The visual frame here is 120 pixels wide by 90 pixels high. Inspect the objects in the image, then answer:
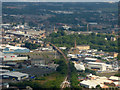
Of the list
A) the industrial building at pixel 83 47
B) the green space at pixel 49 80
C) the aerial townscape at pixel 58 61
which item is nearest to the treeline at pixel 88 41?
the aerial townscape at pixel 58 61

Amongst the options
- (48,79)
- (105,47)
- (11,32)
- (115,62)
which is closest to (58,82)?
(48,79)

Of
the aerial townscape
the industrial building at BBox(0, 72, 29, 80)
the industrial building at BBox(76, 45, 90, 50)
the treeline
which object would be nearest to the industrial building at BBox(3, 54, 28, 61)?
the aerial townscape

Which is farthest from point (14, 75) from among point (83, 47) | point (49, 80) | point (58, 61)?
point (83, 47)

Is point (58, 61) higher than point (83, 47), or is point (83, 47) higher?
point (58, 61)

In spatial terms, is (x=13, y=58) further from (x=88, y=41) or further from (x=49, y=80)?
(x=88, y=41)

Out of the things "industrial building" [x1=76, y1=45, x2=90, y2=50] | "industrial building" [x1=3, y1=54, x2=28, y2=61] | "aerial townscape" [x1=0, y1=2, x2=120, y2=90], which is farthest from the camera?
"industrial building" [x1=76, y1=45, x2=90, y2=50]

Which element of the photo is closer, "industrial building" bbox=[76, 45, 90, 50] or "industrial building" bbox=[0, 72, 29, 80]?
"industrial building" bbox=[0, 72, 29, 80]

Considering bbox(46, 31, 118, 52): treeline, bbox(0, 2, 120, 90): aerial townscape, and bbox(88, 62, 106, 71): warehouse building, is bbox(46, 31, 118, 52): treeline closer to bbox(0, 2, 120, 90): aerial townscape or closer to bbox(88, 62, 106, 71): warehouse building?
bbox(0, 2, 120, 90): aerial townscape

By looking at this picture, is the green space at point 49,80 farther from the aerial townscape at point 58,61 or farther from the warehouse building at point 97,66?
the warehouse building at point 97,66

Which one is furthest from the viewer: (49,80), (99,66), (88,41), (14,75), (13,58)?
(88,41)
